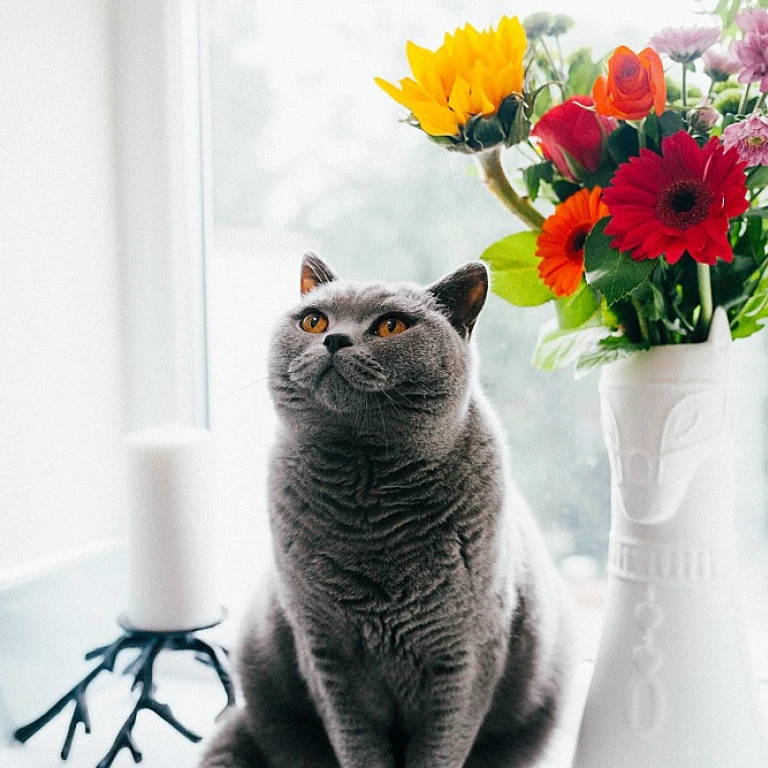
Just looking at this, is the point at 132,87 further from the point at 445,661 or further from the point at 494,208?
the point at 445,661

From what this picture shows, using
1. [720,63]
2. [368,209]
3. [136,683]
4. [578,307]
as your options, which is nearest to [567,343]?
[578,307]

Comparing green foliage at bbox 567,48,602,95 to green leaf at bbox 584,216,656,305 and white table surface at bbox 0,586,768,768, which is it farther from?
white table surface at bbox 0,586,768,768

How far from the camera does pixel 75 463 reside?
1152 millimetres

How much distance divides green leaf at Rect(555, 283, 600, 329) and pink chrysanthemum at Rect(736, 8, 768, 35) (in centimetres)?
23

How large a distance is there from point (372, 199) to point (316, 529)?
0.58 m

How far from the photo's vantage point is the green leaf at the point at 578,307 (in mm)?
795

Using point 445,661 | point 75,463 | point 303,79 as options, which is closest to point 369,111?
point 303,79

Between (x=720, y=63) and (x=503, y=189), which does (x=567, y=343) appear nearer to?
(x=503, y=189)

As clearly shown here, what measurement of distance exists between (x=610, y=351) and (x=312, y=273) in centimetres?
28

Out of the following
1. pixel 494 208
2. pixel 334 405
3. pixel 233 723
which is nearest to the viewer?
pixel 334 405

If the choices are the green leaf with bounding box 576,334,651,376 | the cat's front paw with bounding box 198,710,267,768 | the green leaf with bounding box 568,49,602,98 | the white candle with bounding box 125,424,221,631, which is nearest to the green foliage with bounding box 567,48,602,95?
the green leaf with bounding box 568,49,602,98

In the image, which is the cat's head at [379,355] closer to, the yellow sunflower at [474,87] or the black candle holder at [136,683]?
the yellow sunflower at [474,87]

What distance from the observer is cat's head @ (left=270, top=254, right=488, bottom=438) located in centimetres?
73

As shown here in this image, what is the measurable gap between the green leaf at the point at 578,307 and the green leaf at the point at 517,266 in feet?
0.08
